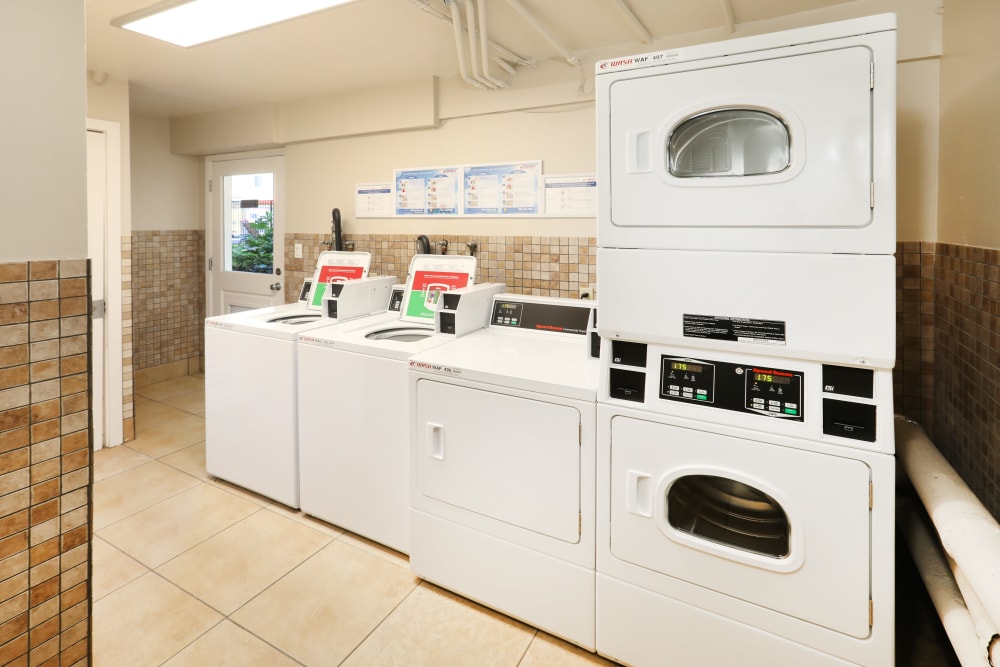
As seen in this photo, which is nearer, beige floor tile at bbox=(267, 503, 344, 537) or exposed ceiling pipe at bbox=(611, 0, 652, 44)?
exposed ceiling pipe at bbox=(611, 0, 652, 44)

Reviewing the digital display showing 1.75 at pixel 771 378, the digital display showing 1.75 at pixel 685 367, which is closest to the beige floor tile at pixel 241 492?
the digital display showing 1.75 at pixel 685 367

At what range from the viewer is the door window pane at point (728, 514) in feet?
5.33

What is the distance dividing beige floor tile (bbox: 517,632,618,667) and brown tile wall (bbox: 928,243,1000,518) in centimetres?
137

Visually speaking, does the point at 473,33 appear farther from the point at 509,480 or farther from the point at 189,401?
the point at 189,401

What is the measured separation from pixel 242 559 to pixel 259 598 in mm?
317

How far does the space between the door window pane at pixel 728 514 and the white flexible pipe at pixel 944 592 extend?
409 millimetres

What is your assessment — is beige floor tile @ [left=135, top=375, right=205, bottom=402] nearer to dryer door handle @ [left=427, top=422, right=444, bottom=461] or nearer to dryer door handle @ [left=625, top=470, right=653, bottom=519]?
dryer door handle @ [left=427, top=422, right=444, bottom=461]

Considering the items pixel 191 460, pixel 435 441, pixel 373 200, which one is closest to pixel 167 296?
pixel 191 460

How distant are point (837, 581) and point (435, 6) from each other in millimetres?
2654

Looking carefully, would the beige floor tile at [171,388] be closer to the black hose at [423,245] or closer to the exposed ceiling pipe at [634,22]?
the black hose at [423,245]

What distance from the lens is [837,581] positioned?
1479 mm

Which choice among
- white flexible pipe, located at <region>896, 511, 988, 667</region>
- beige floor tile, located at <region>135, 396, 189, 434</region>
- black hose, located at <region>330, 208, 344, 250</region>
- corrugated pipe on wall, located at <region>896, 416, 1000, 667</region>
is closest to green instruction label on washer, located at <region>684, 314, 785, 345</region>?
corrugated pipe on wall, located at <region>896, 416, 1000, 667</region>

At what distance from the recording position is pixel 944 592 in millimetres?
1489

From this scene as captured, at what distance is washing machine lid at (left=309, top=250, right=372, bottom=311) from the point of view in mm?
3463
